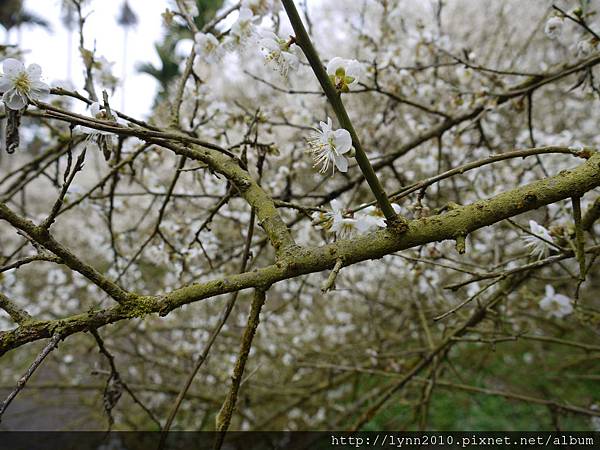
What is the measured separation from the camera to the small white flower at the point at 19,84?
852 mm

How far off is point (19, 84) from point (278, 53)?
0.56 meters

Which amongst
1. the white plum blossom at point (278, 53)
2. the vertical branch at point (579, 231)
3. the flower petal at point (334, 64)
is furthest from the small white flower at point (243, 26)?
the vertical branch at point (579, 231)

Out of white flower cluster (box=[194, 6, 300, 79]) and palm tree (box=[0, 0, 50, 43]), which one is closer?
white flower cluster (box=[194, 6, 300, 79])

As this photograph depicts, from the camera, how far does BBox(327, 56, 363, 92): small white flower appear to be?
87 cm

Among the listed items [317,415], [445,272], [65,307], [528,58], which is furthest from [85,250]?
[528,58]

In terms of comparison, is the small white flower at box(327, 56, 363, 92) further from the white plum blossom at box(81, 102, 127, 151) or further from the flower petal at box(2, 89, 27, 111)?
the flower petal at box(2, 89, 27, 111)

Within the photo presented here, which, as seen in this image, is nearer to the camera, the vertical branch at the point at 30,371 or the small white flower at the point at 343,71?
the vertical branch at the point at 30,371

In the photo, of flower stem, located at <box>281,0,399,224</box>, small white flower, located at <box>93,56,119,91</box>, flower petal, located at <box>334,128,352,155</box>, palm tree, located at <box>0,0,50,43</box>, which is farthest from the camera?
palm tree, located at <box>0,0,50,43</box>

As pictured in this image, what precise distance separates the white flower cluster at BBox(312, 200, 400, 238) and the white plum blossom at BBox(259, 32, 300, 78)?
1.21 feet

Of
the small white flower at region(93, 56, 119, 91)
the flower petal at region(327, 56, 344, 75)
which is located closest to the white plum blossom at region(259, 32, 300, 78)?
the flower petal at region(327, 56, 344, 75)

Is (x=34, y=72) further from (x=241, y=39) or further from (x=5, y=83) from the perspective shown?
(x=241, y=39)

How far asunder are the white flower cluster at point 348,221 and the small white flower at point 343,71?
0.31 m

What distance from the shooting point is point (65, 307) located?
214 inches

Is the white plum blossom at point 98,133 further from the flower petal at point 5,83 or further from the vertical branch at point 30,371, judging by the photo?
the vertical branch at point 30,371
